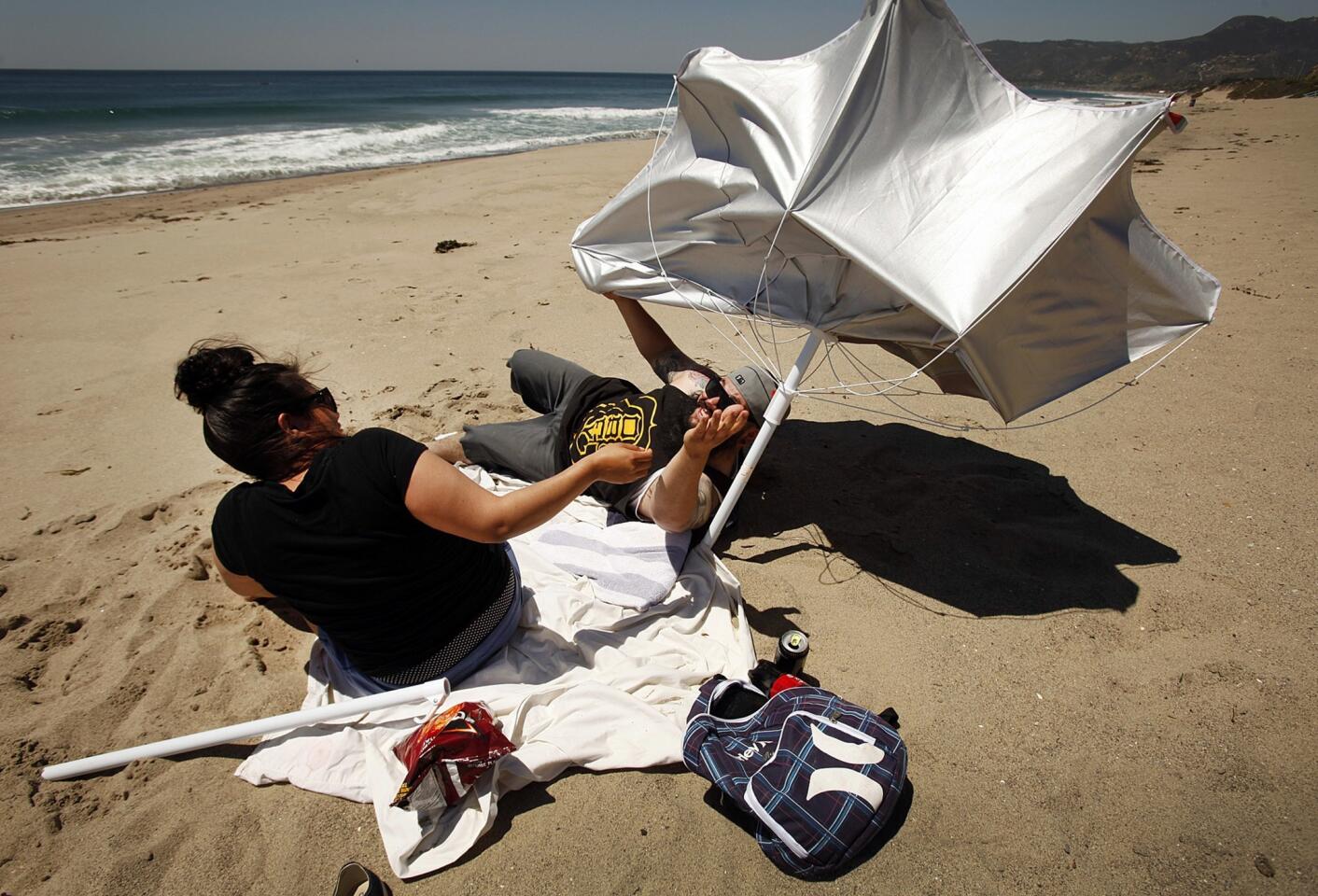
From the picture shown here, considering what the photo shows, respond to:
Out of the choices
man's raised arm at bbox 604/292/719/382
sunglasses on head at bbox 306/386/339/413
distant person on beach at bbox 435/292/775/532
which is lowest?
distant person on beach at bbox 435/292/775/532

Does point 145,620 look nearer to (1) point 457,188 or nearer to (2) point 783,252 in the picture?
(2) point 783,252

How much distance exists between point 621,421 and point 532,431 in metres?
0.66

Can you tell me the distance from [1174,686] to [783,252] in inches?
88.4

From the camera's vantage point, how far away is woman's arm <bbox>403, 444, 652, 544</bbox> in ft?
5.86

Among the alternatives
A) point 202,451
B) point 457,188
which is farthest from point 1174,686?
point 457,188

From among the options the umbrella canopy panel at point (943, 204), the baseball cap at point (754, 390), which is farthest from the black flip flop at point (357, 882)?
the umbrella canopy panel at point (943, 204)

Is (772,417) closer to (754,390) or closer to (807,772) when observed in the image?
(754,390)

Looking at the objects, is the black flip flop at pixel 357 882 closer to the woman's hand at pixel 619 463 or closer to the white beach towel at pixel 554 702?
the white beach towel at pixel 554 702

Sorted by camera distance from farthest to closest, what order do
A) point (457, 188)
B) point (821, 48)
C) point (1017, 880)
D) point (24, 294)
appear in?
1. point (457, 188)
2. point (24, 294)
3. point (821, 48)
4. point (1017, 880)

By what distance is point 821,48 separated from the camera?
2520 millimetres

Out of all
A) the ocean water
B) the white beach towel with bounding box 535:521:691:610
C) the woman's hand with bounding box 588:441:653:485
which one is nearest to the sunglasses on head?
the woman's hand with bounding box 588:441:653:485

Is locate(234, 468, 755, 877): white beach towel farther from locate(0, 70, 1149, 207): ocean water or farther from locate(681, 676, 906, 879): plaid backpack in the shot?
locate(0, 70, 1149, 207): ocean water

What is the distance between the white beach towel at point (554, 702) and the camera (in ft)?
6.61

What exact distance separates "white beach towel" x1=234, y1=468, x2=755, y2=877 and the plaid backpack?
0.22m
